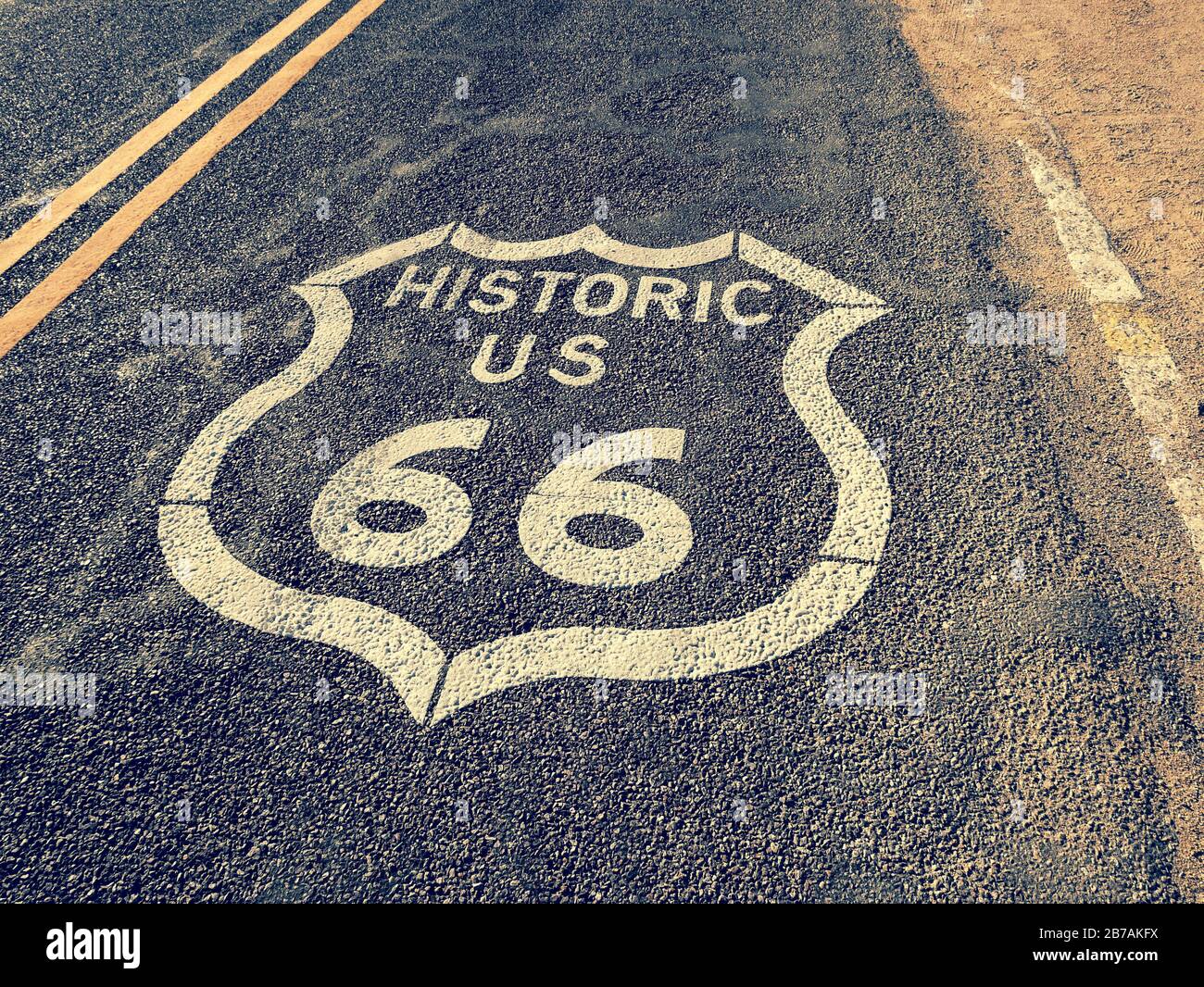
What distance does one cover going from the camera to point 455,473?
141 inches

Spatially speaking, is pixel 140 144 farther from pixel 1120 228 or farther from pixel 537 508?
pixel 1120 228

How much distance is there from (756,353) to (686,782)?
1909 millimetres

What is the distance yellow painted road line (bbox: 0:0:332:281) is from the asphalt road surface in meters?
0.10

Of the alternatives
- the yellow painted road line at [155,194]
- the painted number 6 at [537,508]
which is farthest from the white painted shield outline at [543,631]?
the yellow painted road line at [155,194]

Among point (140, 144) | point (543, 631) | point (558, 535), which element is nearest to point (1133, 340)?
point (558, 535)

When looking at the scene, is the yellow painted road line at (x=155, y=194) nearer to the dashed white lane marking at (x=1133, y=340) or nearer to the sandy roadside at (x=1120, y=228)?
the sandy roadside at (x=1120, y=228)

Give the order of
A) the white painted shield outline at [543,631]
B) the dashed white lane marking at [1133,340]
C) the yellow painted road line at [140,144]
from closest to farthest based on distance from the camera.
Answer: the white painted shield outline at [543,631]
the dashed white lane marking at [1133,340]
the yellow painted road line at [140,144]

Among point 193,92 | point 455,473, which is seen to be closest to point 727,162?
point 455,473

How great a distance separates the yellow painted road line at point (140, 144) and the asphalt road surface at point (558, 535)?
104mm

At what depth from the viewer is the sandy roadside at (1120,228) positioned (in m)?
3.25

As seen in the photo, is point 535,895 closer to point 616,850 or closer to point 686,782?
point 616,850

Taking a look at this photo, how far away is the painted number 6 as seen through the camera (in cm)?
329

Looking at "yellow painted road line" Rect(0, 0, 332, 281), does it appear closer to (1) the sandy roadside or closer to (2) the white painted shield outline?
(2) the white painted shield outline

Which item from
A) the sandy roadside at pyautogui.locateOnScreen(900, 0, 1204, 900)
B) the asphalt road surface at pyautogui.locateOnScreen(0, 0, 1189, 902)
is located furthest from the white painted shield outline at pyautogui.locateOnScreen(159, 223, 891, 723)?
the sandy roadside at pyautogui.locateOnScreen(900, 0, 1204, 900)
